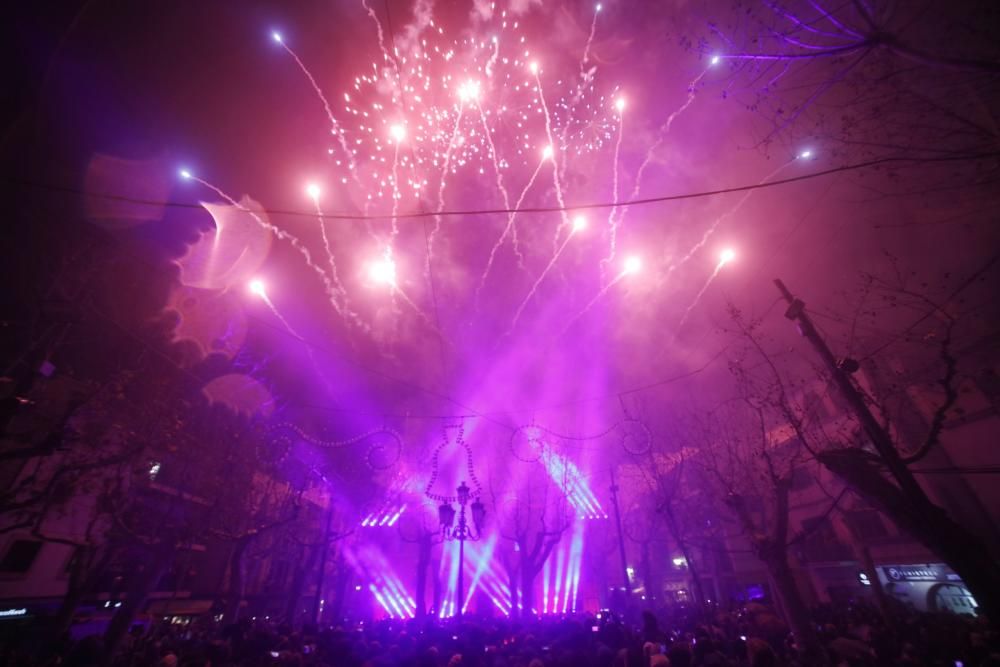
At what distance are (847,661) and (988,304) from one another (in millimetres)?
19519

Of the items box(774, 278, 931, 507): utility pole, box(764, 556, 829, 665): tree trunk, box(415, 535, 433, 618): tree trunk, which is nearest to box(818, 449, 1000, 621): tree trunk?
box(774, 278, 931, 507): utility pole

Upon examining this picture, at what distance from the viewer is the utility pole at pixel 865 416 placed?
23.1 ft

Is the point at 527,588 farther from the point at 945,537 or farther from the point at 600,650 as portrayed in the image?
the point at 945,537

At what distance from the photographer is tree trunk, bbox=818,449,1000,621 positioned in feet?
21.5

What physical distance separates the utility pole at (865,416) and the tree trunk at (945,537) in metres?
0.30

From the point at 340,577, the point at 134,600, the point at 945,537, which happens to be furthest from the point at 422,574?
the point at 945,537

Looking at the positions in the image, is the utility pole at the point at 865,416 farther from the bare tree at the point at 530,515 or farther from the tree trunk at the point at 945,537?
the bare tree at the point at 530,515

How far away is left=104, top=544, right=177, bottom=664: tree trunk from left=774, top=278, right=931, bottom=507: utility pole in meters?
19.2

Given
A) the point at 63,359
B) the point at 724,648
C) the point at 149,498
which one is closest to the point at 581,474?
the point at 724,648

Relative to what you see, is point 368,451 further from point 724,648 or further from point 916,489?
point 916,489

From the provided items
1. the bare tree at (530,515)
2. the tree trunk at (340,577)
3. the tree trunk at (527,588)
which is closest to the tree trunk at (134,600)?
the bare tree at (530,515)

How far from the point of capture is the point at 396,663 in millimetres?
9812

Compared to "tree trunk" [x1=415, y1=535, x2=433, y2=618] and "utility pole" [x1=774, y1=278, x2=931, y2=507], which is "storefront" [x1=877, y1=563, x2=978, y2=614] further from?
"tree trunk" [x1=415, y1=535, x2=433, y2=618]

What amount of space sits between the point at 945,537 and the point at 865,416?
2208 mm
